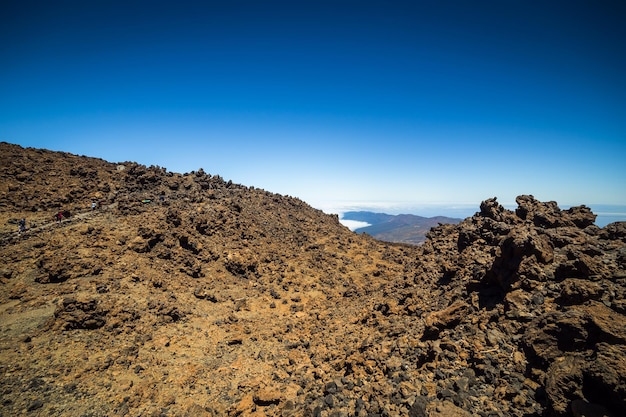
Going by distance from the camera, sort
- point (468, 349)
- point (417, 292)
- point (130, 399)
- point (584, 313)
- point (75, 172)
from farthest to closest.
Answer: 1. point (75, 172)
2. point (417, 292)
3. point (130, 399)
4. point (468, 349)
5. point (584, 313)

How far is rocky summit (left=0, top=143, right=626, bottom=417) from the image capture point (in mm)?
6730

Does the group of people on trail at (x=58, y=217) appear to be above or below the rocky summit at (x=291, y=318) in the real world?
above

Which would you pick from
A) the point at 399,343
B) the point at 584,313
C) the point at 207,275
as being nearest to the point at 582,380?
the point at 584,313

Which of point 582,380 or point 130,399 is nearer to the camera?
point 582,380

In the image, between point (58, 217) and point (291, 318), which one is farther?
point (58, 217)

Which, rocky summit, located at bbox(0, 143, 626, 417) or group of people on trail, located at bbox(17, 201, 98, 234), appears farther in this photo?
group of people on trail, located at bbox(17, 201, 98, 234)

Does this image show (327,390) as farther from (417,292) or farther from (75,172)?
(75,172)

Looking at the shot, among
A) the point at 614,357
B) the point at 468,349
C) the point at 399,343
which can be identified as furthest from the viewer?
the point at 399,343

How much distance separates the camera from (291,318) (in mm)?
15570

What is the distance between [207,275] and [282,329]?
641cm

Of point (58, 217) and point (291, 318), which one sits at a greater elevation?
point (58, 217)

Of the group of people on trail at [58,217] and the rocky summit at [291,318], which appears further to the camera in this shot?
the group of people on trail at [58,217]

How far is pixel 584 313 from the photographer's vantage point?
6617mm

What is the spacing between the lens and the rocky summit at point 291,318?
6.73 metres
